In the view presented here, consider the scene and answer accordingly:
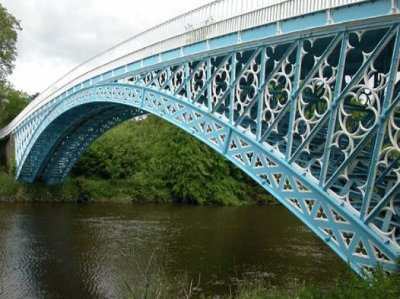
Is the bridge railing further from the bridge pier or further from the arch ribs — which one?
the bridge pier

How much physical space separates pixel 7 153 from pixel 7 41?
23.6ft

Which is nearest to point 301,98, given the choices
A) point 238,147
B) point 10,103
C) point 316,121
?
point 316,121

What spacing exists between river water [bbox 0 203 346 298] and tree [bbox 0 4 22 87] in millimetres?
9940

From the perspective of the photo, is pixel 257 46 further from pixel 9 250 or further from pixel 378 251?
pixel 9 250

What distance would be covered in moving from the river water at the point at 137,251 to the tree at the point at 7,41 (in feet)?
32.6

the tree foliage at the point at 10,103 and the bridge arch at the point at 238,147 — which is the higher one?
the tree foliage at the point at 10,103

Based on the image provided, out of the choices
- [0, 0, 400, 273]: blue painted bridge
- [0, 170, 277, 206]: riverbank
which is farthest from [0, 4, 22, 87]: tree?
[0, 0, 400, 273]: blue painted bridge

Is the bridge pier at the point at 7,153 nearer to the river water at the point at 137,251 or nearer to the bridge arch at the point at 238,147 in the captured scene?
the bridge arch at the point at 238,147

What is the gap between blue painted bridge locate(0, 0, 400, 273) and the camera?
723 centimetres

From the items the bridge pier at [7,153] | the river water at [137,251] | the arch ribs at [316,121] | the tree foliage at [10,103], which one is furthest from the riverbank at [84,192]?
the arch ribs at [316,121]

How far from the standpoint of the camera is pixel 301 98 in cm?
861

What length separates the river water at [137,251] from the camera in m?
12.5

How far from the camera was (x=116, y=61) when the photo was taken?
17688 millimetres

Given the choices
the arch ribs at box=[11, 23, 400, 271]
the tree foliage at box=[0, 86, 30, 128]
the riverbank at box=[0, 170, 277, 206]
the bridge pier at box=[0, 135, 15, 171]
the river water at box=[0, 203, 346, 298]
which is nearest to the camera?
the arch ribs at box=[11, 23, 400, 271]
